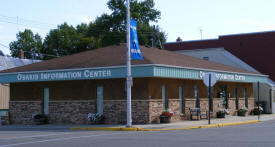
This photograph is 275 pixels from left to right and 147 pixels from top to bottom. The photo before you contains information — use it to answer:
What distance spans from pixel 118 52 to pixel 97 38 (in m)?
39.6

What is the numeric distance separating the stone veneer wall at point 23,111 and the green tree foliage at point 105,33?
2900cm

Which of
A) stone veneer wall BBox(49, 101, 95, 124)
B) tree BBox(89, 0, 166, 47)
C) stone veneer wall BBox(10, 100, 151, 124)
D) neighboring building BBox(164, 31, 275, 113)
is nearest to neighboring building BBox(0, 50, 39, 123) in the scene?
stone veneer wall BBox(10, 100, 151, 124)

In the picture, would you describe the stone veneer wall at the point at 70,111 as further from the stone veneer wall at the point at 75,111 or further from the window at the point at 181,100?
the window at the point at 181,100

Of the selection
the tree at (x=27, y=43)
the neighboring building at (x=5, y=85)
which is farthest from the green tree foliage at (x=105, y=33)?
the neighboring building at (x=5, y=85)

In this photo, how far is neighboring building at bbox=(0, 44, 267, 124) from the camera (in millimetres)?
26656

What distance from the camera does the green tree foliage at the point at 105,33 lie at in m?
63.4

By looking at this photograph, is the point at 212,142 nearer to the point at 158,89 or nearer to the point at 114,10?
the point at 158,89

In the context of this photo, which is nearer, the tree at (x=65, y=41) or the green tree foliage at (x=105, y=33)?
the green tree foliage at (x=105, y=33)

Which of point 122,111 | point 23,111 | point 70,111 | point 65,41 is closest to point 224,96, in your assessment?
point 122,111

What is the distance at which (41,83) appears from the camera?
3062cm

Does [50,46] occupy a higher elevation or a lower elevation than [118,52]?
higher

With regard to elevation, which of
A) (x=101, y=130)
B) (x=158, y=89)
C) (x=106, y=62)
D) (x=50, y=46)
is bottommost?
(x=101, y=130)

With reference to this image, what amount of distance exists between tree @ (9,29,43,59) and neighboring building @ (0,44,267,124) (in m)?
52.6

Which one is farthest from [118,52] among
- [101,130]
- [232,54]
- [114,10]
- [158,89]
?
[114,10]
